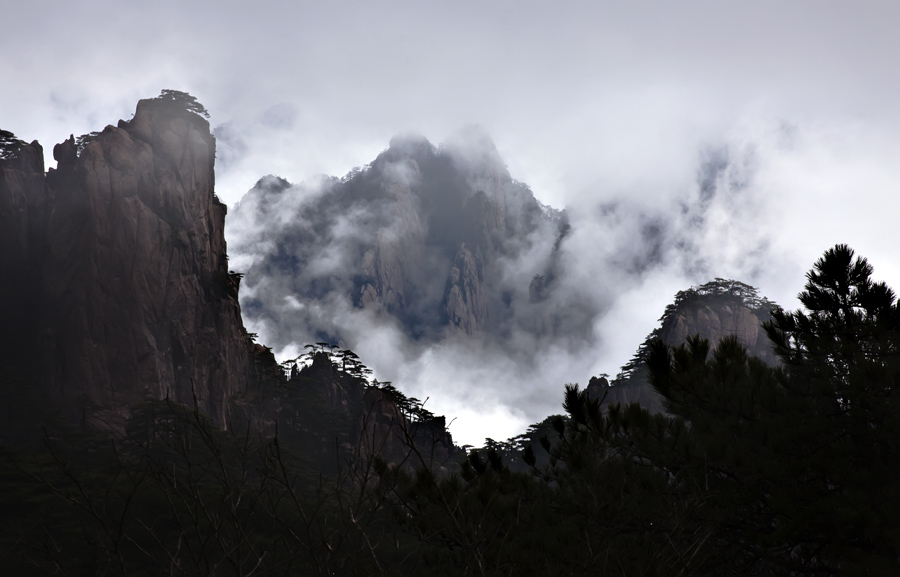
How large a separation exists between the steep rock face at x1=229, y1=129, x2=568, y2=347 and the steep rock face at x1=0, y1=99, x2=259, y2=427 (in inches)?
2605

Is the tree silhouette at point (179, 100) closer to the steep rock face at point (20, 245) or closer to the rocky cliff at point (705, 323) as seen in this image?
the steep rock face at point (20, 245)

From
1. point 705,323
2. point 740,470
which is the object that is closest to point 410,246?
point 705,323

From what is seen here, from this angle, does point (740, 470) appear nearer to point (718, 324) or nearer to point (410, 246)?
point (718, 324)

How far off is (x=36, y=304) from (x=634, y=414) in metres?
49.6

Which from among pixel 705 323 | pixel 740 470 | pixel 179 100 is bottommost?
pixel 740 470

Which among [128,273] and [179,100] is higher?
[179,100]

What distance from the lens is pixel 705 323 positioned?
230 feet

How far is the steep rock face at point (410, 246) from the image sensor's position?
123500mm

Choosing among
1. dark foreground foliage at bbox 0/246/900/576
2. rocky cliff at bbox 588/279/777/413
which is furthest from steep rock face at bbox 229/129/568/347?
dark foreground foliage at bbox 0/246/900/576

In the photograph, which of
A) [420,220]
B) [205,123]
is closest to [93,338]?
[205,123]

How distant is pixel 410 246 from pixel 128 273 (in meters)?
89.4

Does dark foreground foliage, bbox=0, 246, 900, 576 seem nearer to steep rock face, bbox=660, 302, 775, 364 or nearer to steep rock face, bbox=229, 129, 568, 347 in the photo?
steep rock face, bbox=660, 302, 775, 364

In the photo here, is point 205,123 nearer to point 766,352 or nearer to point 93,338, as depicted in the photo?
point 93,338

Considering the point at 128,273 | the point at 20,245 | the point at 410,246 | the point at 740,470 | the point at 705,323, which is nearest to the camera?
the point at 740,470
